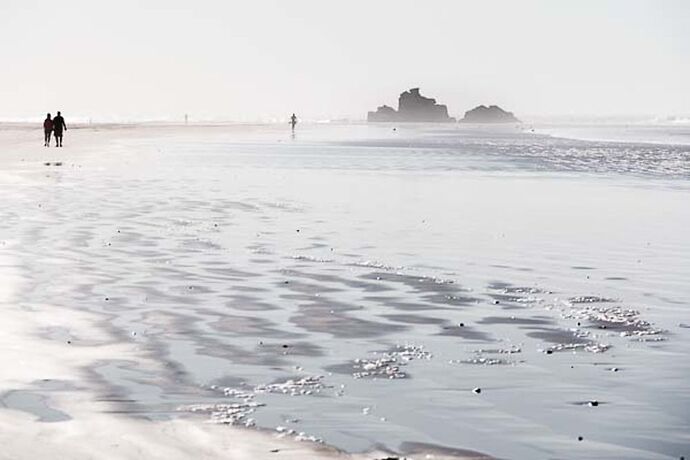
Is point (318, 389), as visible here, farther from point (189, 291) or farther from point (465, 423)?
point (189, 291)

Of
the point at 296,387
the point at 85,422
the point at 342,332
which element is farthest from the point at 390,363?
the point at 85,422

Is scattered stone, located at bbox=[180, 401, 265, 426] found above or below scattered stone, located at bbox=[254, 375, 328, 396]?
above

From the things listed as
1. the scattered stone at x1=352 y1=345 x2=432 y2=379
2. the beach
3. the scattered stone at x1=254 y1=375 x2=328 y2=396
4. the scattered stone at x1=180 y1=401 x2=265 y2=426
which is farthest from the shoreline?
the scattered stone at x1=352 y1=345 x2=432 y2=379

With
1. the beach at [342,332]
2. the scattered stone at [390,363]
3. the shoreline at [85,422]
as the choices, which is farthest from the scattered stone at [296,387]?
the shoreline at [85,422]

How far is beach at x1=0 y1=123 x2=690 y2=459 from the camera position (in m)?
7.60

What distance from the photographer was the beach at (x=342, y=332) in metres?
7.60

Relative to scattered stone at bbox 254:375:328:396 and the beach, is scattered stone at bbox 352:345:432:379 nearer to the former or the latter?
the beach

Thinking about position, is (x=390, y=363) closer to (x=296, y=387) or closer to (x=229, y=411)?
(x=296, y=387)

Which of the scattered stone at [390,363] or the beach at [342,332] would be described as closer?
the beach at [342,332]

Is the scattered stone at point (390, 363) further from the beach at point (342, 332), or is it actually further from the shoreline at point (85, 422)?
the shoreline at point (85, 422)

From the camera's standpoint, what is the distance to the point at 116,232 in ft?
68.1

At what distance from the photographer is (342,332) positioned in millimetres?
11391

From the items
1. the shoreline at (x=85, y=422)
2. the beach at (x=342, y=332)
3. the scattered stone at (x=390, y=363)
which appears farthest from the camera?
the scattered stone at (x=390, y=363)

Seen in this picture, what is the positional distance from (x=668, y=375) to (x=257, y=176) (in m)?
31.4
